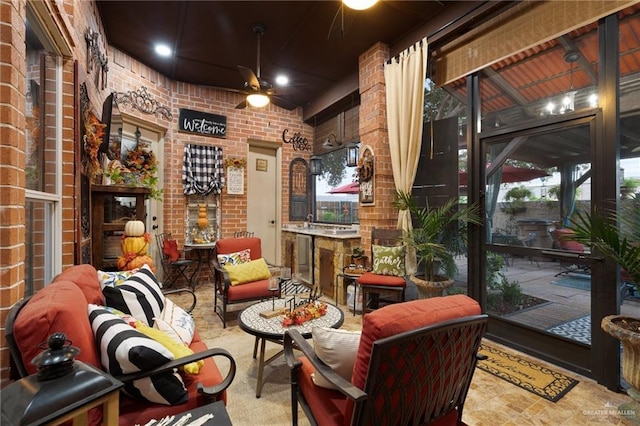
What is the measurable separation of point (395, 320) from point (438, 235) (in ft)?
8.38

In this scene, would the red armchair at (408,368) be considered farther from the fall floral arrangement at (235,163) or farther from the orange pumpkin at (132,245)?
the fall floral arrangement at (235,163)

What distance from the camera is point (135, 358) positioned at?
1130 millimetres

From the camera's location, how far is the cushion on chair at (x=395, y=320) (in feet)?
3.42

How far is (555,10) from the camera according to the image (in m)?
2.35

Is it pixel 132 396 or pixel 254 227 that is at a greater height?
pixel 254 227

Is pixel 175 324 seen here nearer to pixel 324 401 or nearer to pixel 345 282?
pixel 324 401

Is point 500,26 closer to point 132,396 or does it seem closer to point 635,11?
point 635,11

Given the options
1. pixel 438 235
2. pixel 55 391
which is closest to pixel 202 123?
pixel 438 235

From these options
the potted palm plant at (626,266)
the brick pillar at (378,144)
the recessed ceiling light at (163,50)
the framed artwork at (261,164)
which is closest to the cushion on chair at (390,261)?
the brick pillar at (378,144)

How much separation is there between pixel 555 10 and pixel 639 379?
2.62 meters

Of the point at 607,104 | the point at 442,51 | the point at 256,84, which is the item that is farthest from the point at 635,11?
the point at 256,84

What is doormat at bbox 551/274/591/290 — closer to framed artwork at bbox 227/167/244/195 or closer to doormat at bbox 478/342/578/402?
doormat at bbox 478/342/578/402

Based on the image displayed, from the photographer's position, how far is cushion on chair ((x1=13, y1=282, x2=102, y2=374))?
3.24 ft

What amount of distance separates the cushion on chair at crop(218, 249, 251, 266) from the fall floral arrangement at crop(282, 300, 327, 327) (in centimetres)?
139
